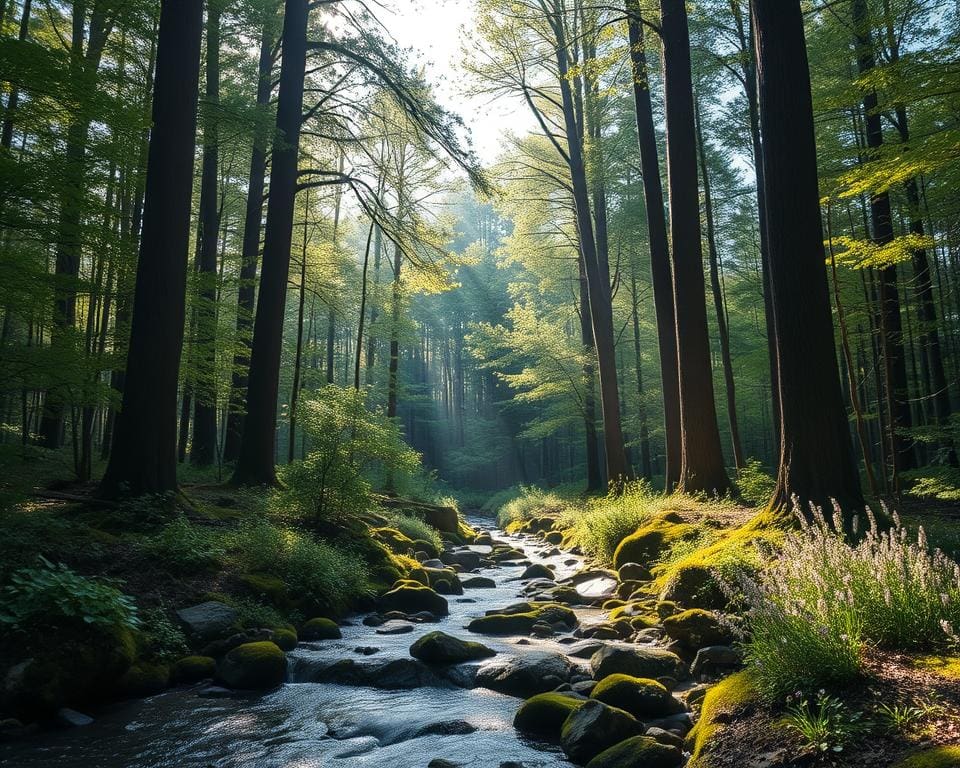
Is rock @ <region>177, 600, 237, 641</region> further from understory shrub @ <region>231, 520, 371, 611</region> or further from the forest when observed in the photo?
understory shrub @ <region>231, 520, 371, 611</region>

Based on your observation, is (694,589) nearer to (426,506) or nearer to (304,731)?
(304,731)

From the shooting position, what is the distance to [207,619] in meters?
6.29

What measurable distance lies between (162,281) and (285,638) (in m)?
5.30

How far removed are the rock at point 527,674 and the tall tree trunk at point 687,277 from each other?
6110 millimetres

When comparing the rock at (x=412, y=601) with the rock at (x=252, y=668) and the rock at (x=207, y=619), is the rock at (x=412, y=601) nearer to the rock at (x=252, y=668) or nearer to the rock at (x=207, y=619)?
the rock at (x=207, y=619)

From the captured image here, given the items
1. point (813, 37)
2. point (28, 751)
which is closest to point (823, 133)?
point (813, 37)

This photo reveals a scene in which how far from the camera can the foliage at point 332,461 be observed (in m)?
9.76

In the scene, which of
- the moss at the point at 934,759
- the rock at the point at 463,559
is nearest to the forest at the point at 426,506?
the moss at the point at 934,759

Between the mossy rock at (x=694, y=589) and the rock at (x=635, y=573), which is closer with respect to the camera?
the mossy rock at (x=694, y=589)

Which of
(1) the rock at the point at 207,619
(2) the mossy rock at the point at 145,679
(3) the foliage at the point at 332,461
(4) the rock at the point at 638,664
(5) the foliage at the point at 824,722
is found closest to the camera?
(5) the foliage at the point at 824,722

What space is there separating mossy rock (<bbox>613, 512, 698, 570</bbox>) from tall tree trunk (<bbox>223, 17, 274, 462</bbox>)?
10.1 m

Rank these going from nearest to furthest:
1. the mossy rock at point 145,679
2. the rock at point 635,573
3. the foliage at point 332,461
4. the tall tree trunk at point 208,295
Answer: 1. the mossy rock at point 145,679
2. the rock at point 635,573
3. the foliage at point 332,461
4. the tall tree trunk at point 208,295

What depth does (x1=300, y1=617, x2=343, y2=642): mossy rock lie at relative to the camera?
23.4 feet

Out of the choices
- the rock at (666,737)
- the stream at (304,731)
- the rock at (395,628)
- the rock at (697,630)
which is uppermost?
A: the rock at (697,630)
